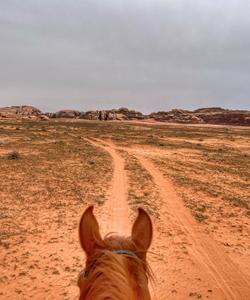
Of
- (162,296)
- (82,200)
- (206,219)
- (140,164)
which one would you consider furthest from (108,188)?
(162,296)

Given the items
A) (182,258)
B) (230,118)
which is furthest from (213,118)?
(182,258)

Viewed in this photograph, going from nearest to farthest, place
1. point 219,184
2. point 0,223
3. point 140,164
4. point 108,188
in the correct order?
1. point 0,223
2. point 108,188
3. point 219,184
4. point 140,164

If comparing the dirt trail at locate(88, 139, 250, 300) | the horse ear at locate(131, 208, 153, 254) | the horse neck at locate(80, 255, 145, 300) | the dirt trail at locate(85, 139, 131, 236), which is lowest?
the dirt trail at locate(88, 139, 250, 300)

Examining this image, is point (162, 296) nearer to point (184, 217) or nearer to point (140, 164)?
point (184, 217)

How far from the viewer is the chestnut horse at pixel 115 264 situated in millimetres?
1688

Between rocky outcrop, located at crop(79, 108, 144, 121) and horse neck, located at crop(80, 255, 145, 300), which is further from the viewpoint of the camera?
rocky outcrop, located at crop(79, 108, 144, 121)

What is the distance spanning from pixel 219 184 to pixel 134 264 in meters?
18.2

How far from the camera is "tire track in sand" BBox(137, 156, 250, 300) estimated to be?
7.84 metres

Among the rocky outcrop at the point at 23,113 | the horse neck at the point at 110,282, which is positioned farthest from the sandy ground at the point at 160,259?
the rocky outcrop at the point at 23,113

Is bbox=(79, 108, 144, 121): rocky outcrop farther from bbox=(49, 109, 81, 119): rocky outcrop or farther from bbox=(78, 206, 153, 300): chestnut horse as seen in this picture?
bbox=(78, 206, 153, 300): chestnut horse

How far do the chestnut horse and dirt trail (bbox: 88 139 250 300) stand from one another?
5.75 meters

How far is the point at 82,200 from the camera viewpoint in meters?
14.5

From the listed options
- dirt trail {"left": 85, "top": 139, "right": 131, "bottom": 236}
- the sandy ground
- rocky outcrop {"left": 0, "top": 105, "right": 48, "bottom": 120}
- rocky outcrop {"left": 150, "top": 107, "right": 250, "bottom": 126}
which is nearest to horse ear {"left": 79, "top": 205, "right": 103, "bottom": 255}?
the sandy ground

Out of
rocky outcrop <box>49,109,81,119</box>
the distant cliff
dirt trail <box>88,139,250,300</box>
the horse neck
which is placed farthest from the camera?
rocky outcrop <box>49,109,81,119</box>
